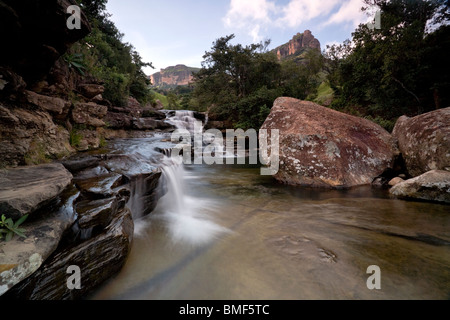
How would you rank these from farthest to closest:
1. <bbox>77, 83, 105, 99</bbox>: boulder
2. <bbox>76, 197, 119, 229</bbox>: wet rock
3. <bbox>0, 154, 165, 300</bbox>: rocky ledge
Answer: <bbox>77, 83, 105, 99</bbox>: boulder < <bbox>76, 197, 119, 229</bbox>: wet rock < <bbox>0, 154, 165, 300</bbox>: rocky ledge

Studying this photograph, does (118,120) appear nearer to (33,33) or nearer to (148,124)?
(148,124)

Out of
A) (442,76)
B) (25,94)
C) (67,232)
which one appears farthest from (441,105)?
(25,94)

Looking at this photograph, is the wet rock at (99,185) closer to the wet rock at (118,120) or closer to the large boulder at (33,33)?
the large boulder at (33,33)

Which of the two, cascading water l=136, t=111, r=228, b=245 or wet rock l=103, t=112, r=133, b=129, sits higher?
wet rock l=103, t=112, r=133, b=129

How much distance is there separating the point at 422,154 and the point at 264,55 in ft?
51.2

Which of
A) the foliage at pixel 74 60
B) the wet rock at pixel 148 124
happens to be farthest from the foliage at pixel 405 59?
the wet rock at pixel 148 124

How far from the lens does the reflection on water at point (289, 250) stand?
1562 millimetres

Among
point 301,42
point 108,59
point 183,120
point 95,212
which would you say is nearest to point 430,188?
point 95,212

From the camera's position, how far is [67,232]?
1.54 m

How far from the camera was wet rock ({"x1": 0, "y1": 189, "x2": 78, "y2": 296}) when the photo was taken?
107cm

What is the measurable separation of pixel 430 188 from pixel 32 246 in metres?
5.42

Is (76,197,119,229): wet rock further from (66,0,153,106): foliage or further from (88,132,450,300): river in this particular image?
(66,0,153,106): foliage

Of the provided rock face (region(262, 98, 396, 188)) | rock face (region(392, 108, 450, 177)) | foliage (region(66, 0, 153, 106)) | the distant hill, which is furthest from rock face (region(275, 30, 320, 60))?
rock face (region(392, 108, 450, 177))

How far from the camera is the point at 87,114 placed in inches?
189
